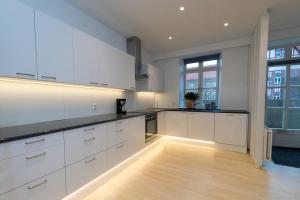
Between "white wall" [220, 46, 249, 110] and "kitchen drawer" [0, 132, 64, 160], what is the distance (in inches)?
145

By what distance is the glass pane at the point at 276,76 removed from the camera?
351cm

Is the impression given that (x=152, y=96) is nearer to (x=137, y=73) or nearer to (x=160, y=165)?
(x=137, y=73)

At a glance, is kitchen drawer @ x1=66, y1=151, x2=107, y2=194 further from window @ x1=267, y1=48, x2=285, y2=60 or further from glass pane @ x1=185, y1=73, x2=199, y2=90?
window @ x1=267, y1=48, x2=285, y2=60

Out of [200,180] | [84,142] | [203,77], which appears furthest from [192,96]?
[84,142]

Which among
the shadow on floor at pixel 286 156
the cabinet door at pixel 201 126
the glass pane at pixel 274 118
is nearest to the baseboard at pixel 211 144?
the cabinet door at pixel 201 126

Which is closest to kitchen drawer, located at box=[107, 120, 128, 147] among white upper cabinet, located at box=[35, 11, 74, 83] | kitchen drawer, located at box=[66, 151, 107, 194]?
kitchen drawer, located at box=[66, 151, 107, 194]

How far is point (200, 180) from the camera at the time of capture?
2.06 m

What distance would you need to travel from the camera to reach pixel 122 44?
124 inches

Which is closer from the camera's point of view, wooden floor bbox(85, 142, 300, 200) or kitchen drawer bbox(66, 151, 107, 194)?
kitchen drawer bbox(66, 151, 107, 194)

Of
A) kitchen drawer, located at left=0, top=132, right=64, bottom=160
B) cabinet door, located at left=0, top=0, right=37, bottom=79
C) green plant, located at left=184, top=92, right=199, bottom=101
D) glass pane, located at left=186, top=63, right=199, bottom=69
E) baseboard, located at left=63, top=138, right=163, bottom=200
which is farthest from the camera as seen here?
glass pane, located at left=186, top=63, right=199, bottom=69

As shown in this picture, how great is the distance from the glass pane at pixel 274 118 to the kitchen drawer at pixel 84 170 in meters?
4.19

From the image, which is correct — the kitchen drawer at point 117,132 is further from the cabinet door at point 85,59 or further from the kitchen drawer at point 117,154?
the cabinet door at point 85,59

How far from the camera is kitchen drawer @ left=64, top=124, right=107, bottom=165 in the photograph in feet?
4.94

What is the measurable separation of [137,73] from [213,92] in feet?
7.39
